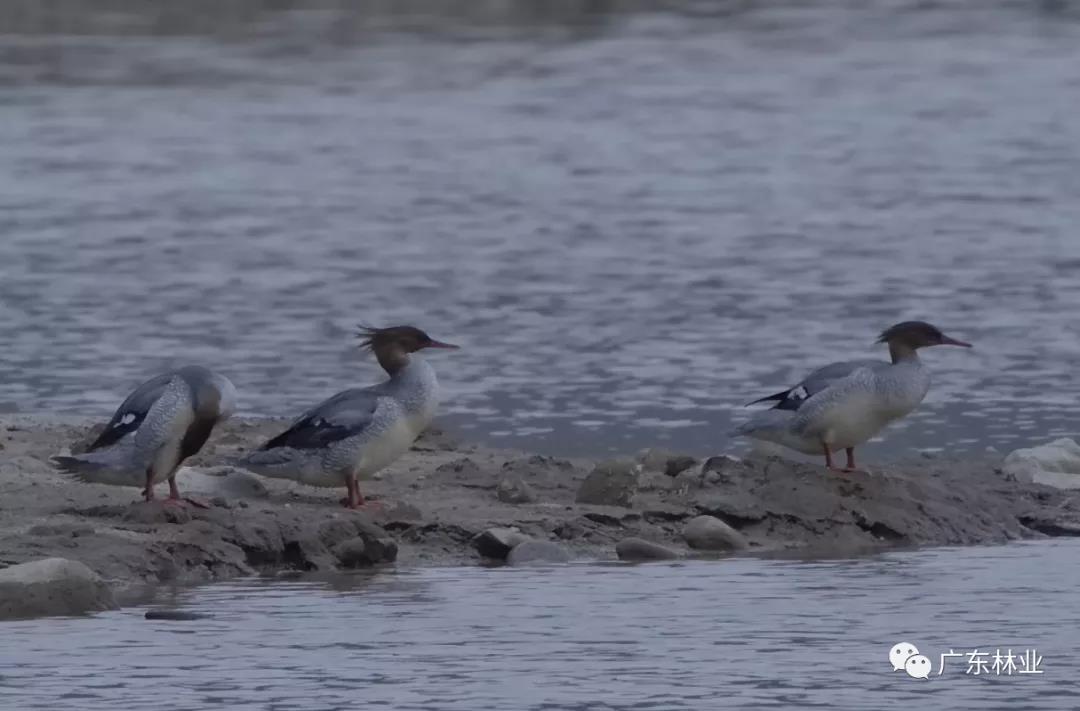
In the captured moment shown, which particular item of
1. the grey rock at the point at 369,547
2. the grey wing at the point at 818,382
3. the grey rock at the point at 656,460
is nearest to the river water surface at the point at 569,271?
the grey rock at the point at 369,547

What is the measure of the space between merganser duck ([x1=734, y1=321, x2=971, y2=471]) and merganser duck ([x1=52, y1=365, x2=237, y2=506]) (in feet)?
9.79

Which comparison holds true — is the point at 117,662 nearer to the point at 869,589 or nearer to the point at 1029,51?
the point at 869,589

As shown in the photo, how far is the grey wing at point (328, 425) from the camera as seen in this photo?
12.7m

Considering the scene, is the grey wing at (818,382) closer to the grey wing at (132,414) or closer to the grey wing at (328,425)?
the grey wing at (328,425)

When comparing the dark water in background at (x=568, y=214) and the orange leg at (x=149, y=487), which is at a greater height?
the orange leg at (x=149, y=487)

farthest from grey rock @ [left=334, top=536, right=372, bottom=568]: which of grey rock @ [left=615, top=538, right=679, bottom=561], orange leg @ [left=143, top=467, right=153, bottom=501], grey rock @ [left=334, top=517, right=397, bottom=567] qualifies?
grey rock @ [left=615, top=538, right=679, bottom=561]

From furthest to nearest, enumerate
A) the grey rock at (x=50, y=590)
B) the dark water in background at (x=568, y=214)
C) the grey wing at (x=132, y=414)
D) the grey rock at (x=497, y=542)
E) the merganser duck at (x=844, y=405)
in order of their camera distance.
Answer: the dark water in background at (x=568, y=214) → the merganser duck at (x=844, y=405) → the grey rock at (x=497, y=542) → the grey wing at (x=132, y=414) → the grey rock at (x=50, y=590)

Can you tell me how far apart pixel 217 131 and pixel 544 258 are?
423 inches

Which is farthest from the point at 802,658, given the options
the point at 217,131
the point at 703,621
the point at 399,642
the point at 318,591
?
the point at 217,131

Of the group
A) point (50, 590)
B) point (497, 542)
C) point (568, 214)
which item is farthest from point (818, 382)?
point (568, 214)

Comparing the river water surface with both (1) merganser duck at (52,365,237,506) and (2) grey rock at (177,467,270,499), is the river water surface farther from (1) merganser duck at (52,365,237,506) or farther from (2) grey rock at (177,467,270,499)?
(2) grey rock at (177,467,270,499)

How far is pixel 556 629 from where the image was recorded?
1021 centimetres

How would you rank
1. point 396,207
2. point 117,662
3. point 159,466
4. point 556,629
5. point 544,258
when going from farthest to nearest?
point 396,207 → point 544,258 → point 159,466 → point 556,629 → point 117,662

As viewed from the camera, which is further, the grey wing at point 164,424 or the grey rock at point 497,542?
the grey rock at point 497,542
